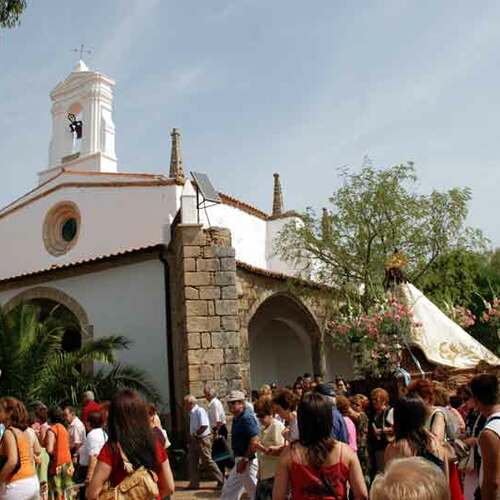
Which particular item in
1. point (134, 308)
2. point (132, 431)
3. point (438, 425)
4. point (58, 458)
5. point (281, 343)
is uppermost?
point (134, 308)

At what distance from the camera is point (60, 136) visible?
84.1 feet

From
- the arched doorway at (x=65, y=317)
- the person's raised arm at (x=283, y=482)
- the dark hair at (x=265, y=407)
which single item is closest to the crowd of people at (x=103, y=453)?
the person's raised arm at (x=283, y=482)

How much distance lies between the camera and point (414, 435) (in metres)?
4.06

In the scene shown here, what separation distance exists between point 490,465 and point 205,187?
11.2 m

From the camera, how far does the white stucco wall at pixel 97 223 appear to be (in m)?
18.0

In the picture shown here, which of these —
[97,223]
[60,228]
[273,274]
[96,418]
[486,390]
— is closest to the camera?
[486,390]

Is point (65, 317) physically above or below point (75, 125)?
below

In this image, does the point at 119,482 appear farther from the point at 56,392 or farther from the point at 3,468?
the point at 56,392

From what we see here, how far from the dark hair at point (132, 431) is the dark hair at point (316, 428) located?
789 millimetres

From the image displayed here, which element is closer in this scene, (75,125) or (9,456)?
(9,456)

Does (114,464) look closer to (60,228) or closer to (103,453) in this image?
(103,453)

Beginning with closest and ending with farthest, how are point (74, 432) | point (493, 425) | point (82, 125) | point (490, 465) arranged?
point (490, 465) → point (493, 425) → point (74, 432) → point (82, 125)

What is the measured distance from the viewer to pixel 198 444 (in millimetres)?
10922

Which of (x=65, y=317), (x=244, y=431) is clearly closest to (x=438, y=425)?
(x=244, y=431)
